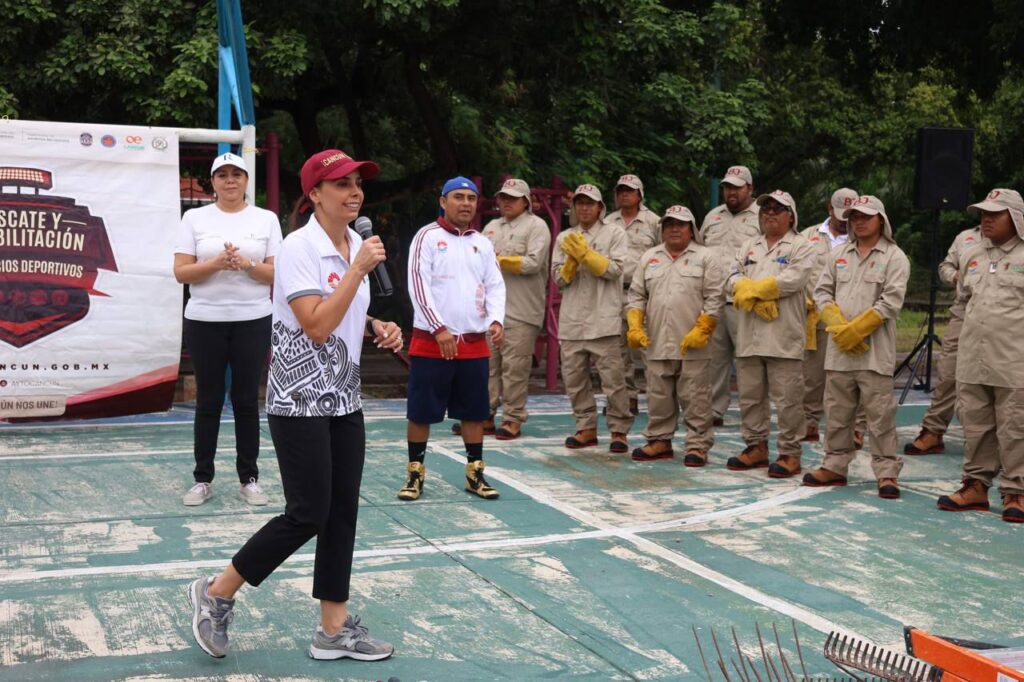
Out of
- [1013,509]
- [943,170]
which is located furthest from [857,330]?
[943,170]

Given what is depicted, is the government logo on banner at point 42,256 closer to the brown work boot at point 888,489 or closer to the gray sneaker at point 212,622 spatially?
the gray sneaker at point 212,622

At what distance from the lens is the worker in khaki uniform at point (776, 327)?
28.0 feet

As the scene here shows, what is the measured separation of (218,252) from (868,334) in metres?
3.98

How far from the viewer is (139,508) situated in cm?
714

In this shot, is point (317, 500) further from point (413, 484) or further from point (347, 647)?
point (413, 484)

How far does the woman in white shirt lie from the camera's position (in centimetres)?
707

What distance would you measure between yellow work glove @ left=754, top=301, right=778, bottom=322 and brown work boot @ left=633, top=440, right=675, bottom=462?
123 centimetres

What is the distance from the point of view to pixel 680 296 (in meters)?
8.98

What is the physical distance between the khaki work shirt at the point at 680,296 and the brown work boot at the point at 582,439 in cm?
80

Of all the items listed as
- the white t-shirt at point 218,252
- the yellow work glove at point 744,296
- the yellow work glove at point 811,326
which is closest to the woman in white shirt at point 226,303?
the white t-shirt at point 218,252

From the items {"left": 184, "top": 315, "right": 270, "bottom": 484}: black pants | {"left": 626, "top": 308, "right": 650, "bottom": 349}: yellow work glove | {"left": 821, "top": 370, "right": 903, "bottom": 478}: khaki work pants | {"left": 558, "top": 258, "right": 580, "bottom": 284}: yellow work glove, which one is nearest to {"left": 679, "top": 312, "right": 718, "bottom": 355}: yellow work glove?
{"left": 626, "top": 308, "right": 650, "bottom": 349}: yellow work glove

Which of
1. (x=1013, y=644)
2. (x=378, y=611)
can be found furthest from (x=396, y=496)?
(x=1013, y=644)

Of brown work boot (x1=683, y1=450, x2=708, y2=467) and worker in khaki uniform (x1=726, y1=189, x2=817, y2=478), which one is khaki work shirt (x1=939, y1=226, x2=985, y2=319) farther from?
brown work boot (x1=683, y1=450, x2=708, y2=467)

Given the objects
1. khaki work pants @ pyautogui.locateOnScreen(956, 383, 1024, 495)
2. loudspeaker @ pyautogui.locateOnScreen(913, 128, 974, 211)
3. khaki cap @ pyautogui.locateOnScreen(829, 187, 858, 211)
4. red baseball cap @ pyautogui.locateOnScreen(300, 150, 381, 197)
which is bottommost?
khaki work pants @ pyautogui.locateOnScreen(956, 383, 1024, 495)
